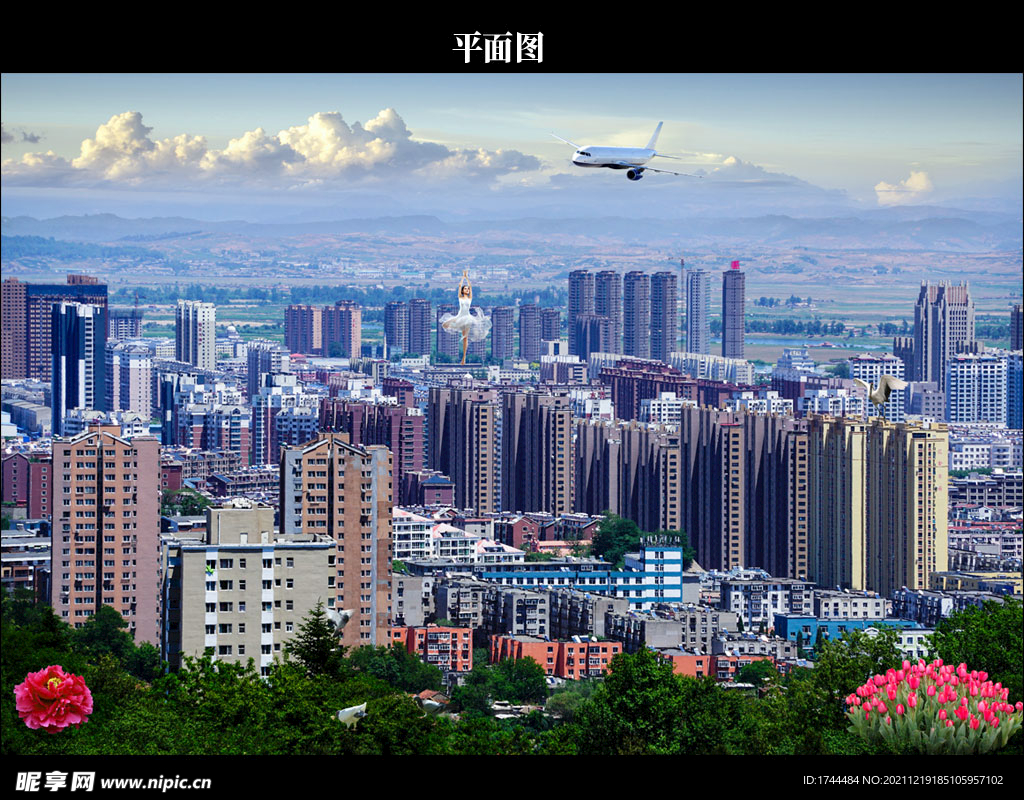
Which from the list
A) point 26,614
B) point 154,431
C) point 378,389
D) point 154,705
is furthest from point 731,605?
point 154,705

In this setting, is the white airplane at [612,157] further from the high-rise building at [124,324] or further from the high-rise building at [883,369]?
the high-rise building at [883,369]

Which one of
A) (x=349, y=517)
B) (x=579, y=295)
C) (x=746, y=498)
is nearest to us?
(x=349, y=517)

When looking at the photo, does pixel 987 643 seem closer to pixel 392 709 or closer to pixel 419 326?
pixel 392 709

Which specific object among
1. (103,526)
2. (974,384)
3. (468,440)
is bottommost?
(103,526)

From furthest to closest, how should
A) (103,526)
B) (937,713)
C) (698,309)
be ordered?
(698,309) < (103,526) < (937,713)

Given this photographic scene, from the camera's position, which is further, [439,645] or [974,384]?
[974,384]

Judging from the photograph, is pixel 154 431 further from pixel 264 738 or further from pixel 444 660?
pixel 264 738

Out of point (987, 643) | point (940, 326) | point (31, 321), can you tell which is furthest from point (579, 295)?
point (987, 643)
